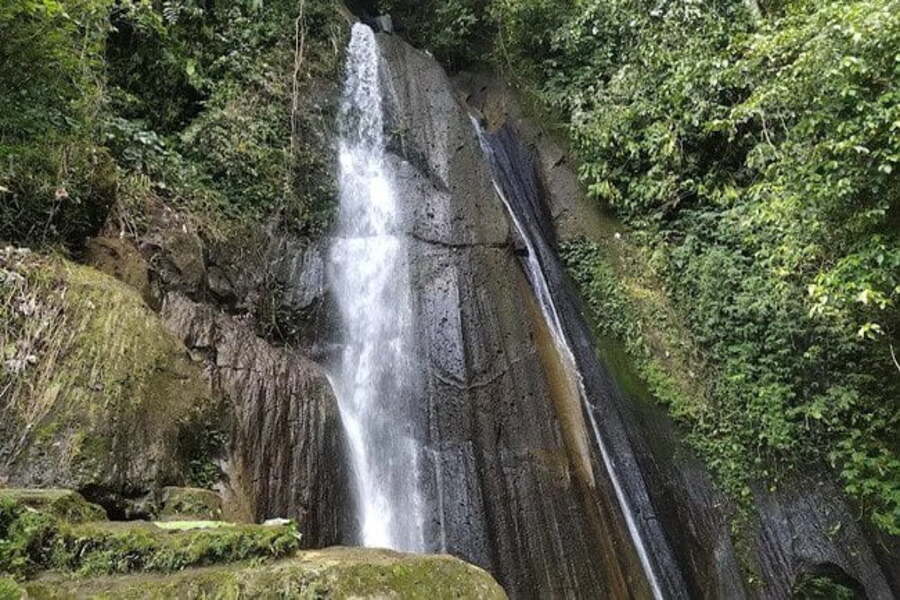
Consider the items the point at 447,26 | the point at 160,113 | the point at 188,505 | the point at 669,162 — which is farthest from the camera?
the point at 447,26

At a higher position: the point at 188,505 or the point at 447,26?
the point at 447,26

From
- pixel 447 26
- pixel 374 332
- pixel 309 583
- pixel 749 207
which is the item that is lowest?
pixel 309 583

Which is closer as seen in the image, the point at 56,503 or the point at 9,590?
the point at 9,590

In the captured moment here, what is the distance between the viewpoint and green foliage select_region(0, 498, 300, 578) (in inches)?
87.3

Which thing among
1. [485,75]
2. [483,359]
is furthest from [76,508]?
[485,75]

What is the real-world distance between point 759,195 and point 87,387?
8733 mm

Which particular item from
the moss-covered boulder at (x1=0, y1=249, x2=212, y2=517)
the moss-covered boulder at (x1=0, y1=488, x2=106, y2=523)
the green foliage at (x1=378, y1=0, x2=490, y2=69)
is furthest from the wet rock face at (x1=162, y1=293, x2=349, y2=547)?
the green foliage at (x1=378, y1=0, x2=490, y2=69)

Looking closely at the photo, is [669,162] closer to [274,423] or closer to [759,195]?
[759,195]

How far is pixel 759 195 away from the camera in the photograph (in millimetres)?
8648

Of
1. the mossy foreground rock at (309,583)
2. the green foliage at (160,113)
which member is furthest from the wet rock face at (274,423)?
the mossy foreground rock at (309,583)

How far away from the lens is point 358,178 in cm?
940

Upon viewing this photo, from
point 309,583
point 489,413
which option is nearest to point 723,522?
point 489,413

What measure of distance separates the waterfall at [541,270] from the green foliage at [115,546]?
581 cm

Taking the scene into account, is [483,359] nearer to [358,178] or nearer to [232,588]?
[358,178]
